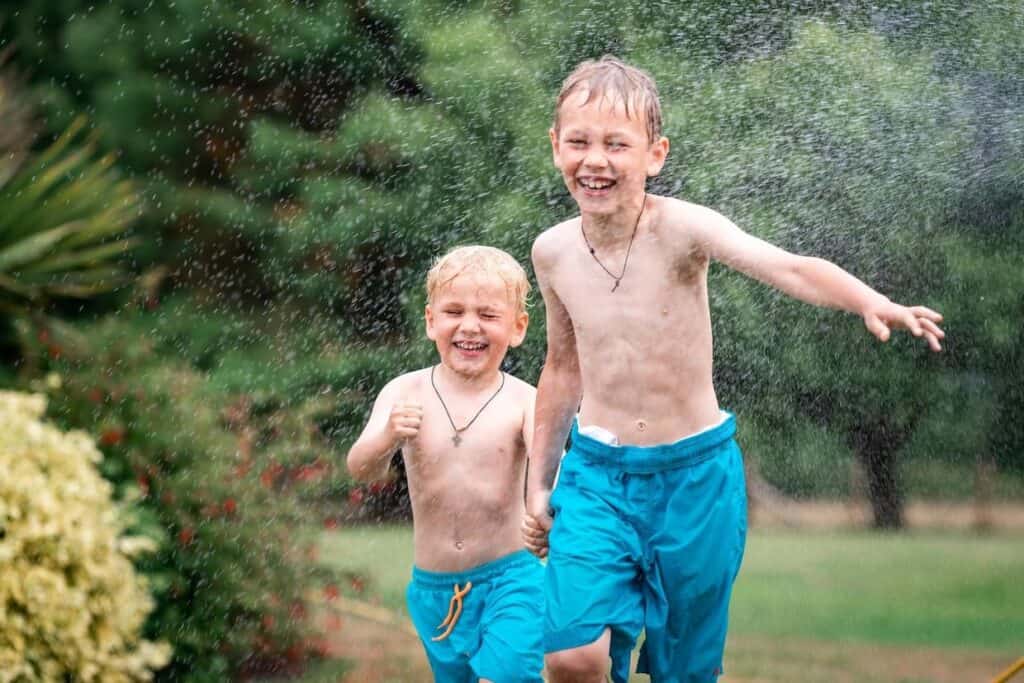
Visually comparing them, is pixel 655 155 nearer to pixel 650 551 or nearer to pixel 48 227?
pixel 650 551

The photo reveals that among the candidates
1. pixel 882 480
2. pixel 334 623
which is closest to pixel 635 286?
pixel 334 623

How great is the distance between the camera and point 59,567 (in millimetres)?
4719

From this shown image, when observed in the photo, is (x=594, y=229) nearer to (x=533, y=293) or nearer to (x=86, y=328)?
(x=533, y=293)

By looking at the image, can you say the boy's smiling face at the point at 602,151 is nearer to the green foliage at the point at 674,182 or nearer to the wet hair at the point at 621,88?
the wet hair at the point at 621,88

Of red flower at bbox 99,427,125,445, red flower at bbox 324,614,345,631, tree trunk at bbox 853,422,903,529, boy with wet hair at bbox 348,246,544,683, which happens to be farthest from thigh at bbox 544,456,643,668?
tree trunk at bbox 853,422,903,529

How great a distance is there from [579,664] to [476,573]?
571mm

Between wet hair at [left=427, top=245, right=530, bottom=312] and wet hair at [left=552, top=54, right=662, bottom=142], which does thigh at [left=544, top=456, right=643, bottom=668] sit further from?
wet hair at [left=552, top=54, right=662, bottom=142]

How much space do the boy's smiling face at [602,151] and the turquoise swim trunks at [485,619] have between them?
2.90 feet

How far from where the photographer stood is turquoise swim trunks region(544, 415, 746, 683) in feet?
10.4

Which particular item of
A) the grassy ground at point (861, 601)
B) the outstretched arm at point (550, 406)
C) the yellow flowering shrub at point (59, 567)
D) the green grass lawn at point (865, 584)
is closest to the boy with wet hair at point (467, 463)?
the outstretched arm at point (550, 406)

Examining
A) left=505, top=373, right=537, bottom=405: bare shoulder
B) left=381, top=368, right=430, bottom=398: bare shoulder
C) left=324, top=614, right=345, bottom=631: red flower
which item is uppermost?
left=505, top=373, right=537, bottom=405: bare shoulder

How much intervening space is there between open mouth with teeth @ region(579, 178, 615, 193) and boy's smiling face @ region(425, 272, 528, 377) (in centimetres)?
48

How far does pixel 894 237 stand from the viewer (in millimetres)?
6910

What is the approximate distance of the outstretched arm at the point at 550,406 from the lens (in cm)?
343
